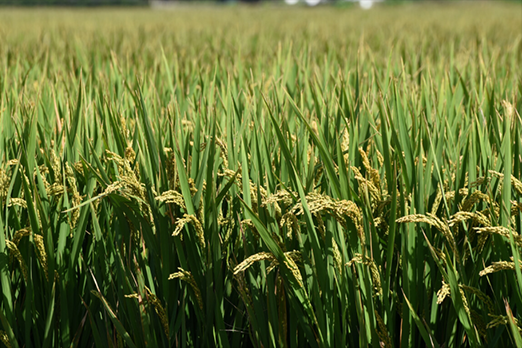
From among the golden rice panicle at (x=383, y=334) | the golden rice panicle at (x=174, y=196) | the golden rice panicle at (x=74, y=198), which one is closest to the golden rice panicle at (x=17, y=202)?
the golden rice panicle at (x=74, y=198)

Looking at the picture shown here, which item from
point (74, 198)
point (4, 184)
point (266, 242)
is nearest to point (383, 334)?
point (266, 242)

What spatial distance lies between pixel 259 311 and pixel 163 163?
41 centimetres

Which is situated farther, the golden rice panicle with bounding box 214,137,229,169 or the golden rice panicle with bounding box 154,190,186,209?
the golden rice panicle with bounding box 214,137,229,169

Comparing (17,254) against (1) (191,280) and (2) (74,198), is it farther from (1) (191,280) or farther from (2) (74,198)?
(1) (191,280)

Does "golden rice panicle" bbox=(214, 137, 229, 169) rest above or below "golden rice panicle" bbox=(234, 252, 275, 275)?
above

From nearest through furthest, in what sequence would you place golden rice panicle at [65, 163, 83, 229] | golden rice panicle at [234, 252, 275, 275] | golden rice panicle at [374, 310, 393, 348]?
golden rice panicle at [234, 252, 275, 275]
golden rice panicle at [374, 310, 393, 348]
golden rice panicle at [65, 163, 83, 229]

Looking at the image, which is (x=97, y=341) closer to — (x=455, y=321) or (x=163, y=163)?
(x=163, y=163)

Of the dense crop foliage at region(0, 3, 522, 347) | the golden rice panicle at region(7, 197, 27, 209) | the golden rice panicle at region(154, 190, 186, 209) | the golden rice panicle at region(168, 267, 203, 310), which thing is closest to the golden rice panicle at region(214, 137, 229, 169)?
the dense crop foliage at region(0, 3, 522, 347)

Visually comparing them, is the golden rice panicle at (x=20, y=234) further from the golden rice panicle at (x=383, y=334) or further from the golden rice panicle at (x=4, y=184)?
the golden rice panicle at (x=383, y=334)

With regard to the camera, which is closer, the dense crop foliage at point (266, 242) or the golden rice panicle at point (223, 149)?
the dense crop foliage at point (266, 242)

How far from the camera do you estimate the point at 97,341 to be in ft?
4.02

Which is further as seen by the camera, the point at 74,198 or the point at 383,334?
the point at 74,198

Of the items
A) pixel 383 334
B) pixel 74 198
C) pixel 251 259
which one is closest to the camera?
pixel 251 259

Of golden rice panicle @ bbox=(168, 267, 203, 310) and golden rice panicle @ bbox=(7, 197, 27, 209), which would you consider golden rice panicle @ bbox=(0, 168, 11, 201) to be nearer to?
golden rice panicle @ bbox=(7, 197, 27, 209)
